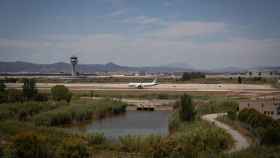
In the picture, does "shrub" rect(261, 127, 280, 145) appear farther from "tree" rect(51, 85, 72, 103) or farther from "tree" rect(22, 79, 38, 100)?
"tree" rect(22, 79, 38, 100)

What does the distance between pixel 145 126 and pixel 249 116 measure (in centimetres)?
1249

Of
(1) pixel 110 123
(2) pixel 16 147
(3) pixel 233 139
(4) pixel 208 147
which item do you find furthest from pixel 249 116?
(2) pixel 16 147

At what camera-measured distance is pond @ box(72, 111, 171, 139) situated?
34.6m

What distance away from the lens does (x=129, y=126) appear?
3875 centimetres

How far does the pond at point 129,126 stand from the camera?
1363 inches

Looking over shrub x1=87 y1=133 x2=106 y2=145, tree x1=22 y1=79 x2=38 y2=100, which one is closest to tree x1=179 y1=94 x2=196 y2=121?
shrub x1=87 y1=133 x2=106 y2=145

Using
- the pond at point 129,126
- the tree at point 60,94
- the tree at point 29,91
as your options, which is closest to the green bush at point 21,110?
the pond at point 129,126

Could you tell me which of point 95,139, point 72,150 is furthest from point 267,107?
point 72,150

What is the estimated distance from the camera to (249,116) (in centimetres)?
3084

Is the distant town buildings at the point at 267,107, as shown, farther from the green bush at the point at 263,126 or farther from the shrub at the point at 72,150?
the shrub at the point at 72,150

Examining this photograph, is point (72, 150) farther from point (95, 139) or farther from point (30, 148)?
point (95, 139)

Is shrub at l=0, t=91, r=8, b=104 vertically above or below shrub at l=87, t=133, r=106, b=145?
above

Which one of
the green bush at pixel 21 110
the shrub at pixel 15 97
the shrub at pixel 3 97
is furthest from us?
the shrub at pixel 15 97

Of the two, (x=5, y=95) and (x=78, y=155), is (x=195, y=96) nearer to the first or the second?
(x=5, y=95)
